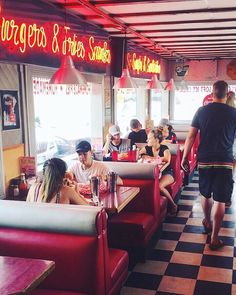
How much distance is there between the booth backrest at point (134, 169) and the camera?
4.38 m

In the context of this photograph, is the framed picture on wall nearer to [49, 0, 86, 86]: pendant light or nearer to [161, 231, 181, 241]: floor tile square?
[49, 0, 86, 86]: pendant light

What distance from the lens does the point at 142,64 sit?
28.0 feet

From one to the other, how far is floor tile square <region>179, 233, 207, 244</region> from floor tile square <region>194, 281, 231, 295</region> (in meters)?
1.03

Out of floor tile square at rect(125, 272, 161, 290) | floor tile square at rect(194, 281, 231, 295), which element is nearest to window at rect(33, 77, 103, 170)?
floor tile square at rect(125, 272, 161, 290)

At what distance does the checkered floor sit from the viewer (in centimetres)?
356

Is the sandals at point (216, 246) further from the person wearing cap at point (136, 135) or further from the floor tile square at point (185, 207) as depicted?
the person wearing cap at point (136, 135)

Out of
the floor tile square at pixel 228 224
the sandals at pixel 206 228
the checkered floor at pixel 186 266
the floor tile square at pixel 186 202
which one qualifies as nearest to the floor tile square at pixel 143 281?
the checkered floor at pixel 186 266

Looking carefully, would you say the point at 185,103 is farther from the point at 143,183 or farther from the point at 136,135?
the point at 143,183

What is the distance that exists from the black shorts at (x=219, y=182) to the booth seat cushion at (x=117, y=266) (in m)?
1.51

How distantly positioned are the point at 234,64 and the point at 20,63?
8.60m

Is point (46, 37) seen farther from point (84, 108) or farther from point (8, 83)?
point (84, 108)

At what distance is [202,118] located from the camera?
4.32 m

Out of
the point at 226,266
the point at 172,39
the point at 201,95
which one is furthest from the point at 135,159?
the point at 201,95

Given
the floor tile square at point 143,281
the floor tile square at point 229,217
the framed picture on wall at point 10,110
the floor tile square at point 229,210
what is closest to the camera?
the floor tile square at point 143,281
